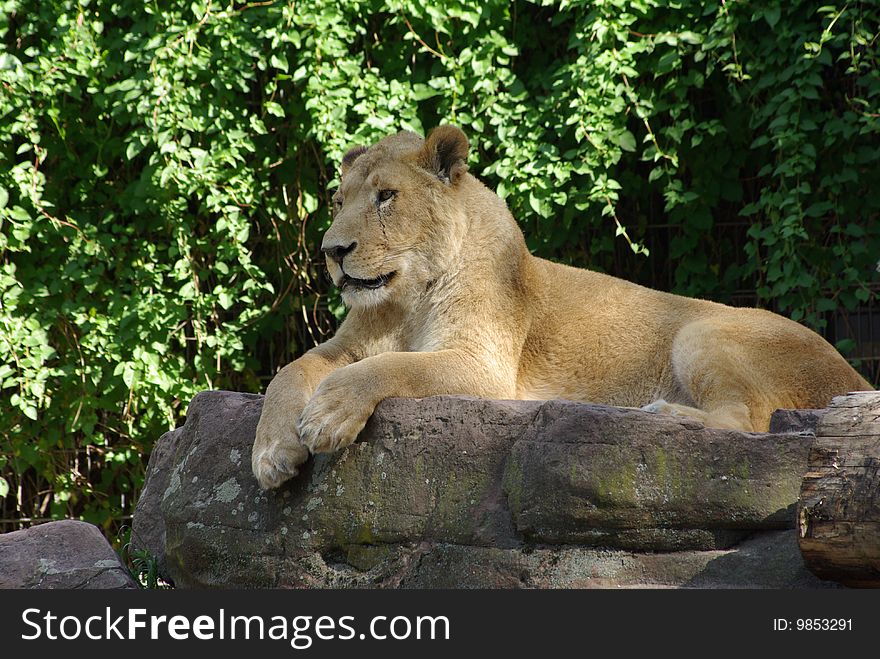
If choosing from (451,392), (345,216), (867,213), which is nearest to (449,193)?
(345,216)

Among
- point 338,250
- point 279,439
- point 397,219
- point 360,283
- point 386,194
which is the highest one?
point 386,194

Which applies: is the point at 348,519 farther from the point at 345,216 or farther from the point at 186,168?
the point at 186,168

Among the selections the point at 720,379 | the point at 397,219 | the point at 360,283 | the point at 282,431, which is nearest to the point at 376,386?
the point at 282,431

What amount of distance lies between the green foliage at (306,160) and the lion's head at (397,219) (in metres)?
1.82

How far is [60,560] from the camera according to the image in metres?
4.40

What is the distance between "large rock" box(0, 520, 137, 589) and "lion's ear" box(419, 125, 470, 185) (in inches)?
83.8

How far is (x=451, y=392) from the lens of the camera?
14.0 ft

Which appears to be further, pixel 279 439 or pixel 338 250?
pixel 338 250

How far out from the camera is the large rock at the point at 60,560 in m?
4.27

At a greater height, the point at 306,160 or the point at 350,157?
the point at 306,160

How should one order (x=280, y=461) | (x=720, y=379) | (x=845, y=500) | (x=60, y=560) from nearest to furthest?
1. (x=845, y=500)
2. (x=280, y=461)
3. (x=720, y=379)
4. (x=60, y=560)

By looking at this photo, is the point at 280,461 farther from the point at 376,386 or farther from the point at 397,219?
the point at 397,219

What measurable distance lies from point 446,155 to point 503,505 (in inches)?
64.8

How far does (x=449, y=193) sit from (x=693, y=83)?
258 cm
